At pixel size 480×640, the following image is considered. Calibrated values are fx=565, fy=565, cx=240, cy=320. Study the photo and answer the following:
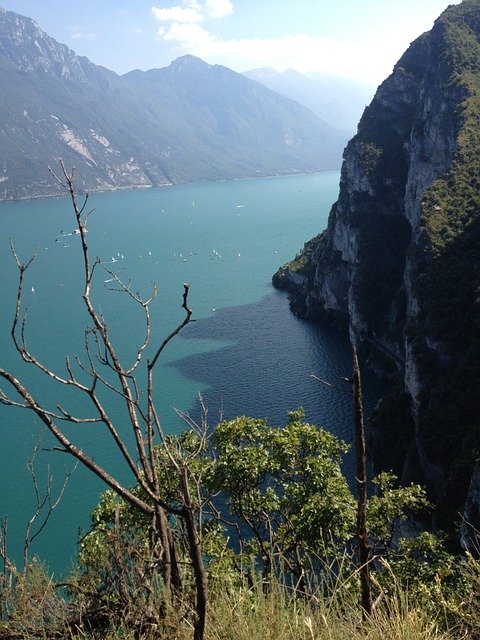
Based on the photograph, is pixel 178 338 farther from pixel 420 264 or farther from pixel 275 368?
pixel 420 264

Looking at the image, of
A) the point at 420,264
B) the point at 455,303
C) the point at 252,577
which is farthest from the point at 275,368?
the point at 252,577

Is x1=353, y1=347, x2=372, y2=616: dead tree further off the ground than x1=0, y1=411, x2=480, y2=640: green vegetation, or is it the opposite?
x1=353, y1=347, x2=372, y2=616: dead tree

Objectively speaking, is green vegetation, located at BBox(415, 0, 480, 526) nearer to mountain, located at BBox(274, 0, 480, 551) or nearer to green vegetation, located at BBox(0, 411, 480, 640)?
mountain, located at BBox(274, 0, 480, 551)

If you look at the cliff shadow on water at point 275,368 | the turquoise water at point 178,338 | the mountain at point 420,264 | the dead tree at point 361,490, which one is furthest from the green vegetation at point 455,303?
the dead tree at point 361,490

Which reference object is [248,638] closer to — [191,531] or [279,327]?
[191,531]

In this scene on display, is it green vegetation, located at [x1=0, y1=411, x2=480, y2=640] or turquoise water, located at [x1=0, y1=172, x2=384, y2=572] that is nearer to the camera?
green vegetation, located at [x1=0, y1=411, x2=480, y2=640]

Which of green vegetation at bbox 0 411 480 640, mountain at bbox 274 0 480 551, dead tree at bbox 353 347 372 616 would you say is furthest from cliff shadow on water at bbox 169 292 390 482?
dead tree at bbox 353 347 372 616
